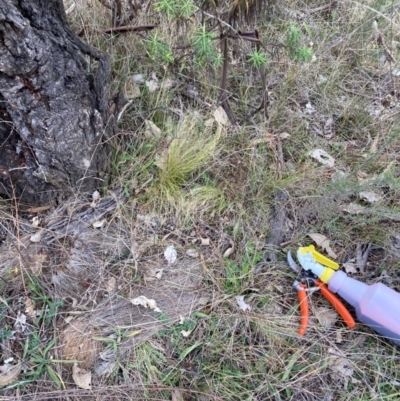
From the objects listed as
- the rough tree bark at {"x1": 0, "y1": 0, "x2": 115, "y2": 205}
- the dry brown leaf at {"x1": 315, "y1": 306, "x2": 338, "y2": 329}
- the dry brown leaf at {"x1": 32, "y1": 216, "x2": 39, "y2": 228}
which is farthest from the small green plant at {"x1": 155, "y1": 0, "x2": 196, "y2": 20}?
the dry brown leaf at {"x1": 315, "y1": 306, "x2": 338, "y2": 329}

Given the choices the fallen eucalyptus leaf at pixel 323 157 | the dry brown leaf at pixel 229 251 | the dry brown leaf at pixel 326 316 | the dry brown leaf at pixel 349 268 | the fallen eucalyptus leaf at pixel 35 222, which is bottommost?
the dry brown leaf at pixel 326 316

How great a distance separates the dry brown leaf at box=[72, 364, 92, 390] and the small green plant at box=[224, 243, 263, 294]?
1.83 ft

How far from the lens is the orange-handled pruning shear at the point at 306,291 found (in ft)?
4.88

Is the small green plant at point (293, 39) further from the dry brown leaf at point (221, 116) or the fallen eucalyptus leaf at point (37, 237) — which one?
the fallen eucalyptus leaf at point (37, 237)

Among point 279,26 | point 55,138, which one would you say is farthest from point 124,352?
point 279,26

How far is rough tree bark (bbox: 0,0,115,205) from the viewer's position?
126cm

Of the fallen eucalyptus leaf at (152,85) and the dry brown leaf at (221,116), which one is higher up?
the fallen eucalyptus leaf at (152,85)

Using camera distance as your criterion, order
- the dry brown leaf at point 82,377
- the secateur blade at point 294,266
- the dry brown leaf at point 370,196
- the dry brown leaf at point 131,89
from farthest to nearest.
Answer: the dry brown leaf at point 131,89, the dry brown leaf at point 370,196, the secateur blade at point 294,266, the dry brown leaf at point 82,377

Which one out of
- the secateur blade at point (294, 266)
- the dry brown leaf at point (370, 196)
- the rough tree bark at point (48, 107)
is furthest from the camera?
the dry brown leaf at point (370, 196)

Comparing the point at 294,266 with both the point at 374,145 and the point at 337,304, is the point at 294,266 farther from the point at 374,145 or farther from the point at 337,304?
the point at 374,145

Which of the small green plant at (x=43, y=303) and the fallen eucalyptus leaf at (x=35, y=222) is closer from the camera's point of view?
the small green plant at (x=43, y=303)

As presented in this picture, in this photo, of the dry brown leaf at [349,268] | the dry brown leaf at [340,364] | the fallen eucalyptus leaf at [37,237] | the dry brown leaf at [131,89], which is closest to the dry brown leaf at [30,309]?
the fallen eucalyptus leaf at [37,237]

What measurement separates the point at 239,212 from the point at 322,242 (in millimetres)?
349

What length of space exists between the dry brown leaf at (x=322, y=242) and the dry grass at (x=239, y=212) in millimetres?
30
